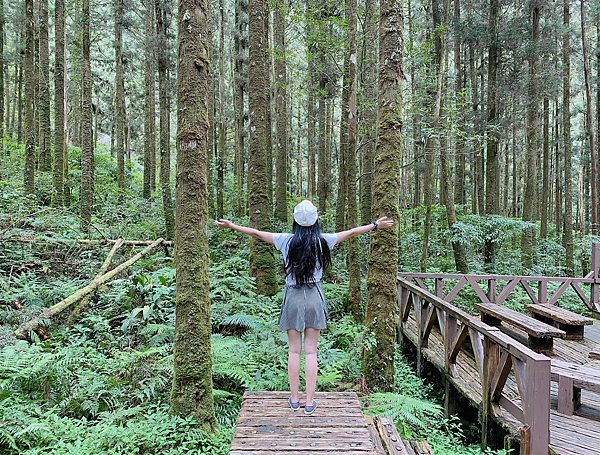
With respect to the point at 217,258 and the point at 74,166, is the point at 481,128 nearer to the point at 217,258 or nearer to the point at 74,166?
the point at 217,258

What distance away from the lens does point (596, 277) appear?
10289 mm

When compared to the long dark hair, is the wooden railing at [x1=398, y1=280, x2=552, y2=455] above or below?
below

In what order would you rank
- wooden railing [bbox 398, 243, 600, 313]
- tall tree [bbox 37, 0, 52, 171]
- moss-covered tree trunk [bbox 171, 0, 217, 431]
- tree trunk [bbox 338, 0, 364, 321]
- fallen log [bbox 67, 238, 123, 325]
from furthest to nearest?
tall tree [bbox 37, 0, 52, 171], wooden railing [bbox 398, 243, 600, 313], tree trunk [bbox 338, 0, 364, 321], fallen log [bbox 67, 238, 123, 325], moss-covered tree trunk [bbox 171, 0, 217, 431]

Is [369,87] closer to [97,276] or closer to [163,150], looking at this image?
[163,150]

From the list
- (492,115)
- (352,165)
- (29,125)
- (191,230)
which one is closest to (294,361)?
(191,230)

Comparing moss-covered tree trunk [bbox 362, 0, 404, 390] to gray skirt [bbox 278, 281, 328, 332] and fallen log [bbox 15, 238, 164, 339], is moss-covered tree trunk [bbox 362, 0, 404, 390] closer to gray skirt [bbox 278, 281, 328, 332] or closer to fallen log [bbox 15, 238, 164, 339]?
gray skirt [bbox 278, 281, 328, 332]

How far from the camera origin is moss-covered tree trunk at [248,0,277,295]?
27.7 ft

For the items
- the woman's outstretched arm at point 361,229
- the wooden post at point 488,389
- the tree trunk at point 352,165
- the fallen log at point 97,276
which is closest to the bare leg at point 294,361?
the woman's outstretched arm at point 361,229

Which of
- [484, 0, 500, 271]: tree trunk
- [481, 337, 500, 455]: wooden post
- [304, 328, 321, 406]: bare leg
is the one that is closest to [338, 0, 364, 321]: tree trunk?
[481, 337, 500, 455]: wooden post

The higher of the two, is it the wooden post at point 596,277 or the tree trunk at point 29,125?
the tree trunk at point 29,125

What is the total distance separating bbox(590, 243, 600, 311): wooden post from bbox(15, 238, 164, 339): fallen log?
11974 mm

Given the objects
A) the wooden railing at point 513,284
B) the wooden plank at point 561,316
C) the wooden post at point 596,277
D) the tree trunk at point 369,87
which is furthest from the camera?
the tree trunk at point 369,87

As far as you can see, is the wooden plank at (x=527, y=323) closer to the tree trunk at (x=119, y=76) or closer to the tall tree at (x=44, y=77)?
the tall tree at (x=44, y=77)

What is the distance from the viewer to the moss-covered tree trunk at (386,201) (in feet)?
16.8
